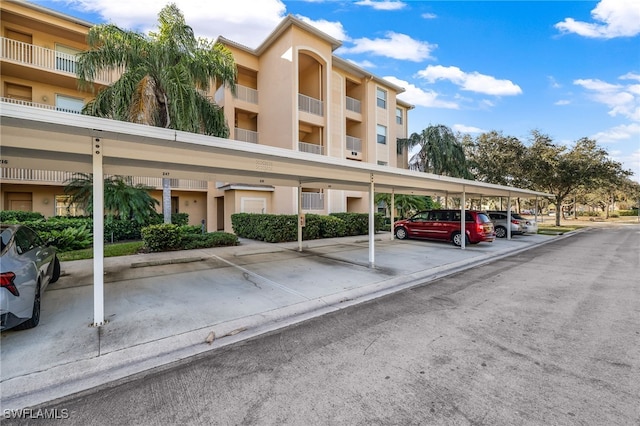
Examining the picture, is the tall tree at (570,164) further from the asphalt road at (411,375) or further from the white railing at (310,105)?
the asphalt road at (411,375)

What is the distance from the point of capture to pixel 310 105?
17.8 meters

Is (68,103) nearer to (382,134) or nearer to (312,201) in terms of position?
(312,201)

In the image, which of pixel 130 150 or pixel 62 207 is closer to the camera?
pixel 130 150

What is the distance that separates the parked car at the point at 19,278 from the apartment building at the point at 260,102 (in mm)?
11346

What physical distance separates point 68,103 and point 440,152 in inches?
958

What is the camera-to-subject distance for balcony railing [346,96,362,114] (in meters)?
20.8

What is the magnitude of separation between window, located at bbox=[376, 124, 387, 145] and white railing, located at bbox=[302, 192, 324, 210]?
770cm

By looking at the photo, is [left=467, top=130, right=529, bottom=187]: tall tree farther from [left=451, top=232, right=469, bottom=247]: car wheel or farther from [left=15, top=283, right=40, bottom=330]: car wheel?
[left=15, top=283, right=40, bottom=330]: car wheel

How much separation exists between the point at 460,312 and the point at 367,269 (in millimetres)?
3356

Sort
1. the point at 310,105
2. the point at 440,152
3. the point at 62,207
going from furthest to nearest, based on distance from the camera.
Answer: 1. the point at 440,152
2. the point at 310,105
3. the point at 62,207

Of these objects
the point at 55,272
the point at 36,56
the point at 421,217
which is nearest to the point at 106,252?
the point at 55,272

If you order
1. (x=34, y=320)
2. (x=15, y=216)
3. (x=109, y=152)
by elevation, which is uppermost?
(x=109, y=152)

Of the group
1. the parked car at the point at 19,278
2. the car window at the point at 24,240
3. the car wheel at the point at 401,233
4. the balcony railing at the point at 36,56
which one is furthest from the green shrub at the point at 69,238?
the car wheel at the point at 401,233
